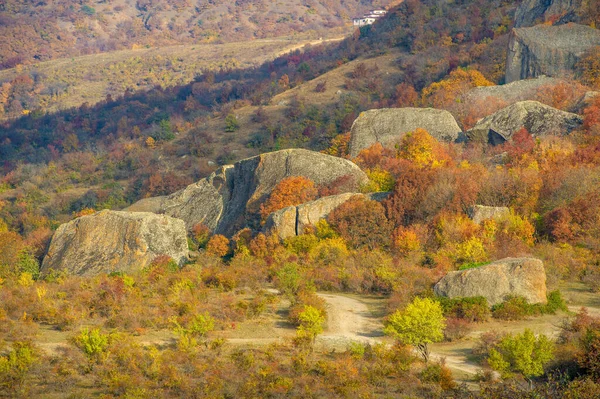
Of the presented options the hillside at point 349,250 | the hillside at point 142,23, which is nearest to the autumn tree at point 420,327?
the hillside at point 349,250

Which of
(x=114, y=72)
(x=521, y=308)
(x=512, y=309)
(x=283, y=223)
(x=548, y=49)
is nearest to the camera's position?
(x=512, y=309)

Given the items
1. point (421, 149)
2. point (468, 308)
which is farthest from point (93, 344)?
point (421, 149)

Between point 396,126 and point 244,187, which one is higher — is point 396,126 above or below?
above

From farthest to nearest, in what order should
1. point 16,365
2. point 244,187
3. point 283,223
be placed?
point 244,187 → point 283,223 → point 16,365

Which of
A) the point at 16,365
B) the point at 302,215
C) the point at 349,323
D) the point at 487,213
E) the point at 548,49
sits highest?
the point at 548,49

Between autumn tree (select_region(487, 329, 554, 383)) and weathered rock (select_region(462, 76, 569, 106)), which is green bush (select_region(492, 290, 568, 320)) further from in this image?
weathered rock (select_region(462, 76, 569, 106))

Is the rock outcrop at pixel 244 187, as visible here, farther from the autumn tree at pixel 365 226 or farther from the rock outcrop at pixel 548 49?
the rock outcrop at pixel 548 49

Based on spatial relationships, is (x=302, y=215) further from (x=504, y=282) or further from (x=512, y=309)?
(x=512, y=309)
